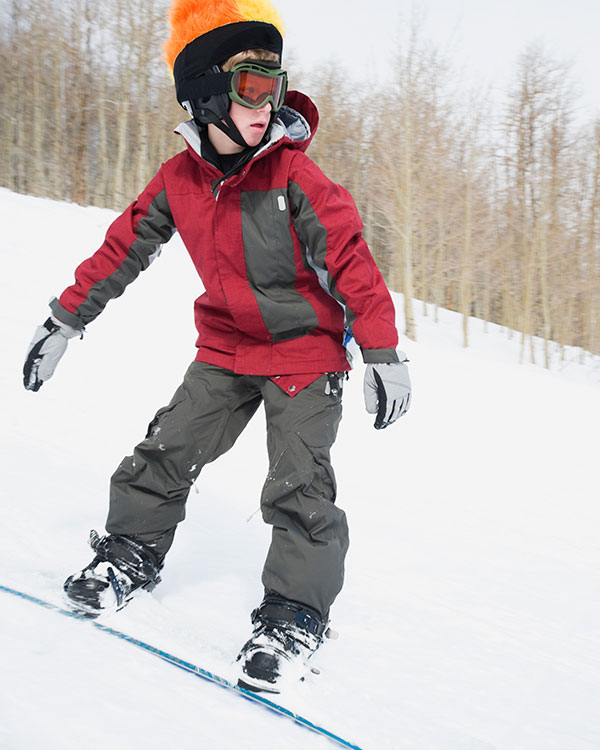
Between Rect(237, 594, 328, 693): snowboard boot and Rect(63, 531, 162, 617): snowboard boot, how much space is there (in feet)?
1.28

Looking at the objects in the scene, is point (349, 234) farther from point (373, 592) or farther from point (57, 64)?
point (57, 64)

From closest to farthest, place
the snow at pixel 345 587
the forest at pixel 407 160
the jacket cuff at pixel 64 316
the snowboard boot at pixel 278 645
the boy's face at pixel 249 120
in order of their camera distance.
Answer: the snow at pixel 345 587 → the snowboard boot at pixel 278 645 → the boy's face at pixel 249 120 → the jacket cuff at pixel 64 316 → the forest at pixel 407 160

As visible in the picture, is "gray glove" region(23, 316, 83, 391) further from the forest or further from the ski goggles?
the forest

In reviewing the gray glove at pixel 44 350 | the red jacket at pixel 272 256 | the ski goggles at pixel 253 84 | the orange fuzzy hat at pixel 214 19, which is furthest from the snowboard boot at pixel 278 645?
the orange fuzzy hat at pixel 214 19

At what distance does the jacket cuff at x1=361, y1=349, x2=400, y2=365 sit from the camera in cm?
177

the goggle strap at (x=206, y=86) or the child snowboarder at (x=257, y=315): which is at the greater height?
the goggle strap at (x=206, y=86)

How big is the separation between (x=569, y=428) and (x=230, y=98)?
7020mm

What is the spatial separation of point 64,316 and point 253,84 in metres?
0.95

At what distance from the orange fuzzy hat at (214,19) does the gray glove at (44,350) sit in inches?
37.9

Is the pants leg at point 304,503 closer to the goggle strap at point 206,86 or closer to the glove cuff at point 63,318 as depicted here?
the glove cuff at point 63,318

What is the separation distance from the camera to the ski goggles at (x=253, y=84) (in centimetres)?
183

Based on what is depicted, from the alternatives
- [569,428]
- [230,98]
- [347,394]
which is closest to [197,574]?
[230,98]

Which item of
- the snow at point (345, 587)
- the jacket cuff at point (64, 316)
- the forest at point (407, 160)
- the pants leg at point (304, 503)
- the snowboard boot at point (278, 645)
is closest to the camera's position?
the snow at point (345, 587)

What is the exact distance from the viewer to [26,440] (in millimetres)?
3422
